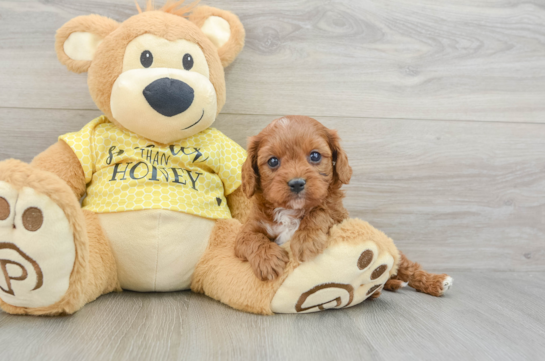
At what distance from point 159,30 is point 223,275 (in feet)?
2.50

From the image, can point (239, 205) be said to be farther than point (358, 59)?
No

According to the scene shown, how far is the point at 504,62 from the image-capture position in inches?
67.7

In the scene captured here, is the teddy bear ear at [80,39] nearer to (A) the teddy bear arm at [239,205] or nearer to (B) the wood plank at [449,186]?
(B) the wood plank at [449,186]

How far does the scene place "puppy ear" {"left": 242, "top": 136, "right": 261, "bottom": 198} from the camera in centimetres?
116

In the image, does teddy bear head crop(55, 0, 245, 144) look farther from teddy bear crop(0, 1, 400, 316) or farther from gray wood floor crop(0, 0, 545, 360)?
gray wood floor crop(0, 0, 545, 360)

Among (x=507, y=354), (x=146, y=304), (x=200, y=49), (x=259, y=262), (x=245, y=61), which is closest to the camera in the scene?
(x=507, y=354)

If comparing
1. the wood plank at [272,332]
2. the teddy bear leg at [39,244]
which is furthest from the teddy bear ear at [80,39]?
the wood plank at [272,332]

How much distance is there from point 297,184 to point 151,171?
501 millimetres

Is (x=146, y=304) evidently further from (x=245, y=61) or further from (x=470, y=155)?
(x=470, y=155)

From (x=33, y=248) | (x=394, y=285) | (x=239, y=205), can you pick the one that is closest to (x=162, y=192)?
(x=239, y=205)

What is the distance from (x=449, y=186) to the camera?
1.73 meters

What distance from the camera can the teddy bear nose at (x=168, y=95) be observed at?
1.19 metres

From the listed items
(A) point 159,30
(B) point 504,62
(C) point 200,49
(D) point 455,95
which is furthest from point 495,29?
(A) point 159,30

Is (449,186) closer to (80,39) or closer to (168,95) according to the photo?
(168,95)
